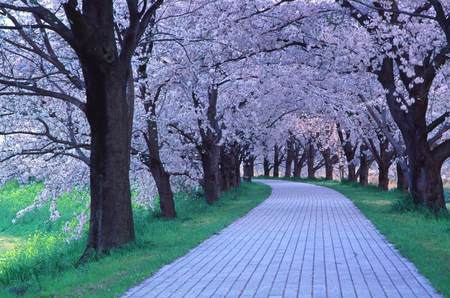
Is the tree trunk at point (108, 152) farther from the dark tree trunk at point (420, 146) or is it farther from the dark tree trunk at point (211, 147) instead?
the dark tree trunk at point (211, 147)

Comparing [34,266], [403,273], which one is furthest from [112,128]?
[403,273]

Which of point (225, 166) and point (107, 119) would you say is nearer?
point (107, 119)

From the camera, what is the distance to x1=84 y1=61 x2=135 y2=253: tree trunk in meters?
13.2

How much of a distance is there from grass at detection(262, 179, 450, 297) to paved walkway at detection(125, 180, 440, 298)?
22cm

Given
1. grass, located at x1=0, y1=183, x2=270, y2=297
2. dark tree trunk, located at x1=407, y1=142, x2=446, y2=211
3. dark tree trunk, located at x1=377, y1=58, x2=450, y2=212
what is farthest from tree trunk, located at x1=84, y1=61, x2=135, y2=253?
dark tree trunk, located at x1=407, y1=142, x2=446, y2=211

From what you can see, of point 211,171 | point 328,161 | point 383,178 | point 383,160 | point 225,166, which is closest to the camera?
point 211,171

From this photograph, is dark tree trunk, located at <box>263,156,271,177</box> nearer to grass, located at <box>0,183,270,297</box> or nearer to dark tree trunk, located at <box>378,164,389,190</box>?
dark tree trunk, located at <box>378,164,389,190</box>

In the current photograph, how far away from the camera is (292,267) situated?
10727 millimetres

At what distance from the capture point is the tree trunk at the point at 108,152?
13.2m

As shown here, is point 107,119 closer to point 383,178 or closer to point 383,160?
point 383,178

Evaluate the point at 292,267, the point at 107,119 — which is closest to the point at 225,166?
the point at 107,119

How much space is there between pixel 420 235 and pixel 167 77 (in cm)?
958

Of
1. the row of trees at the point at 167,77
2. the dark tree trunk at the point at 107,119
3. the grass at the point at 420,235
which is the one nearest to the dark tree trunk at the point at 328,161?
the row of trees at the point at 167,77

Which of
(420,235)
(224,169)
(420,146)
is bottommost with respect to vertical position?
(420,235)
